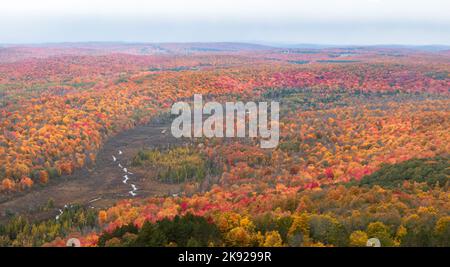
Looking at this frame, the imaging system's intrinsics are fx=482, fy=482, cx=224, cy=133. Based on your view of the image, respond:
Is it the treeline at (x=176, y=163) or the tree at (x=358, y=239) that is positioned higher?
the tree at (x=358, y=239)

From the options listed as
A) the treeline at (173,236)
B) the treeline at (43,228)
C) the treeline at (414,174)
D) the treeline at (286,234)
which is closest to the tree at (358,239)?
the treeline at (286,234)

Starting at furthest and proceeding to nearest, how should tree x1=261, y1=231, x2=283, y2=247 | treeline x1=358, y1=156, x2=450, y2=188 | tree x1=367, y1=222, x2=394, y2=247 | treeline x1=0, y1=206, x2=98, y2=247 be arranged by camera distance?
treeline x1=0, y1=206, x2=98, y2=247 → treeline x1=358, y1=156, x2=450, y2=188 → tree x1=261, y1=231, x2=283, y2=247 → tree x1=367, y1=222, x2=394, y2=247

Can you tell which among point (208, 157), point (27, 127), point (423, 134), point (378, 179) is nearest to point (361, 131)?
point (423, 134)

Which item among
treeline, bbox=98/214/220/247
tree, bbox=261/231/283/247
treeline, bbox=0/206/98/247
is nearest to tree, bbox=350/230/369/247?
tree, bbox=261/231/283/247

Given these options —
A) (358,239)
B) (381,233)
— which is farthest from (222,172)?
(381,233)

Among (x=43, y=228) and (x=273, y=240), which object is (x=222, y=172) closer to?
(x=43, y=228)

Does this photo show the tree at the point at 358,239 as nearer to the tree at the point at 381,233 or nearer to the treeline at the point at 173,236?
the tree at the point at 381,233

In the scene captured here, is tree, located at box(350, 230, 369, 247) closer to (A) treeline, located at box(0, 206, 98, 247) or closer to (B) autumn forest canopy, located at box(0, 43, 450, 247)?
(B) autumn forest canopy, located at box(0, 43, 450, 247)

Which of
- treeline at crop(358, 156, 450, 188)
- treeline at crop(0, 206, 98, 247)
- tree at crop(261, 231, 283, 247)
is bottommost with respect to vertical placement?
treeline at crop(0, 206, 98, 247)
